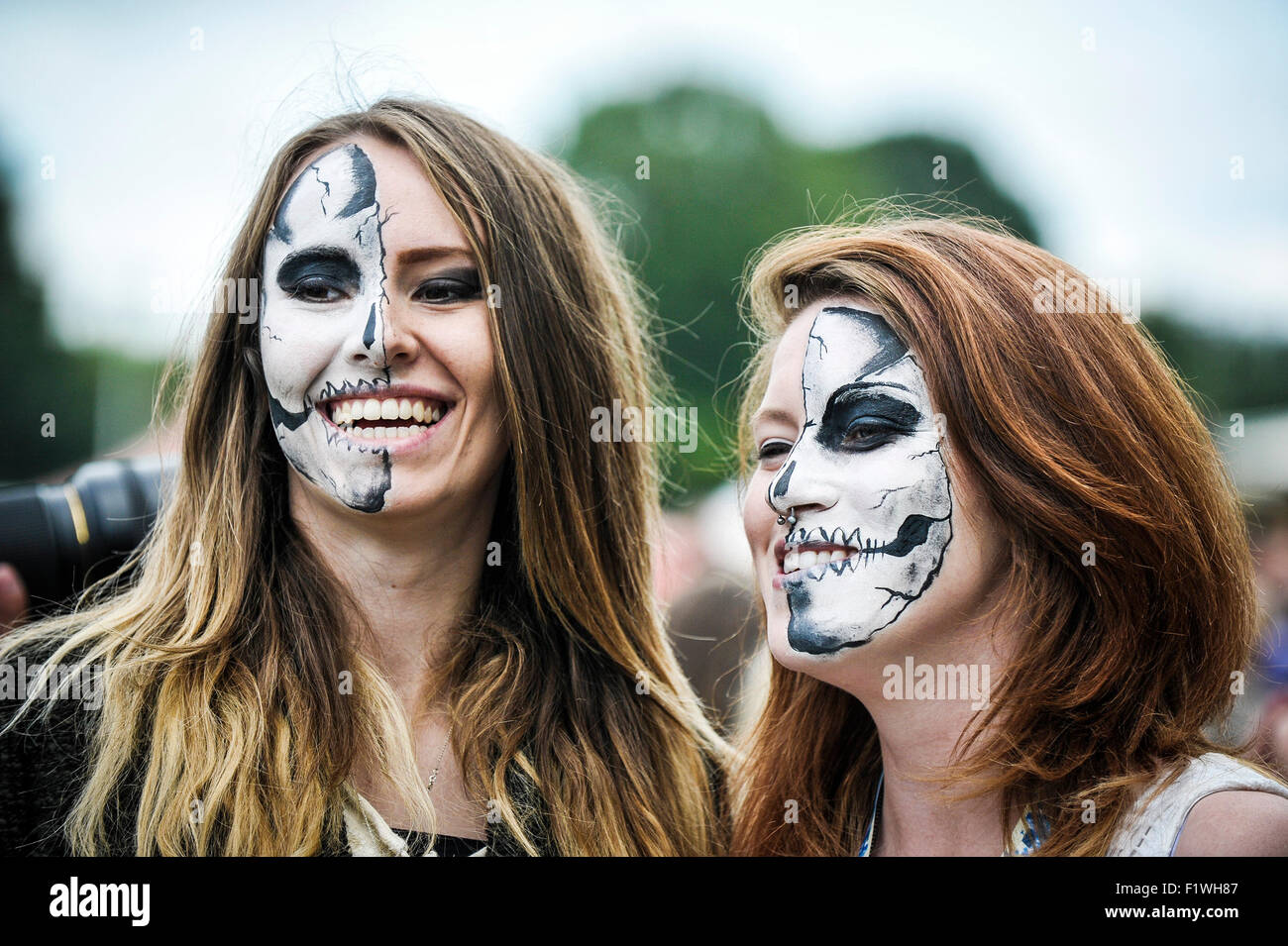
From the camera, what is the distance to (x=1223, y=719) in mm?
2090

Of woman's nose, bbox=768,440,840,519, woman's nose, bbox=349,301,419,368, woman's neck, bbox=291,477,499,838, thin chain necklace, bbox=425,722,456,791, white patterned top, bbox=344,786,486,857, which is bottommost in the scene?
white patterned top, bbox=344,786,486,857

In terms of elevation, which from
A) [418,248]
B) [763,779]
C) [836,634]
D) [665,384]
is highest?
[418,248]

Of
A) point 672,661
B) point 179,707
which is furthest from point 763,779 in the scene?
point 179,707

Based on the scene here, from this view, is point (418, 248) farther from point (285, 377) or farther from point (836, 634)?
point (836, 634)

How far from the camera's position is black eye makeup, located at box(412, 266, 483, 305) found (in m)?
2.21

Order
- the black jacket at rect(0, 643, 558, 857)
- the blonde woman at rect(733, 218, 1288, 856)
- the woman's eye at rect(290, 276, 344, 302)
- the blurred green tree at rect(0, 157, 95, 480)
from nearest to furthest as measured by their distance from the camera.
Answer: the blonde woman at rect(733, 218, 1288, 856), the black jacket at rect(0, 643, 558, 857), the woman's eye at rect(290, 276, 344, 302), the blurred green tree at rect(0, 157, 95, 480)

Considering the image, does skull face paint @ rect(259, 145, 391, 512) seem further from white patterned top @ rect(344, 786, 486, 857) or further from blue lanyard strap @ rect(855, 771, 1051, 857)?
blue lanyard strap @ rect(855, 771, 1051, 857)

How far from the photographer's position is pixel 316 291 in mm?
2203

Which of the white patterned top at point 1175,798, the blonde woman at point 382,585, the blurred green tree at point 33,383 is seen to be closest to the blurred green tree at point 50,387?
the blurred green tree at point 33,383

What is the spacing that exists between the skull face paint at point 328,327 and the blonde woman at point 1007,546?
0.83 m

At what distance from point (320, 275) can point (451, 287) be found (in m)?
0.26

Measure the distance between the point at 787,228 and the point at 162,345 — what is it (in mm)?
1489

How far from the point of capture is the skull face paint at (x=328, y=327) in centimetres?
216

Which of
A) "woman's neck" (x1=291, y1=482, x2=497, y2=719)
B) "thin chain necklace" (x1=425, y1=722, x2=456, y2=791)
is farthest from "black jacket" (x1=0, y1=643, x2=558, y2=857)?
"woman's neck" (x1=291, y1=482, x2=497, y2=719)
